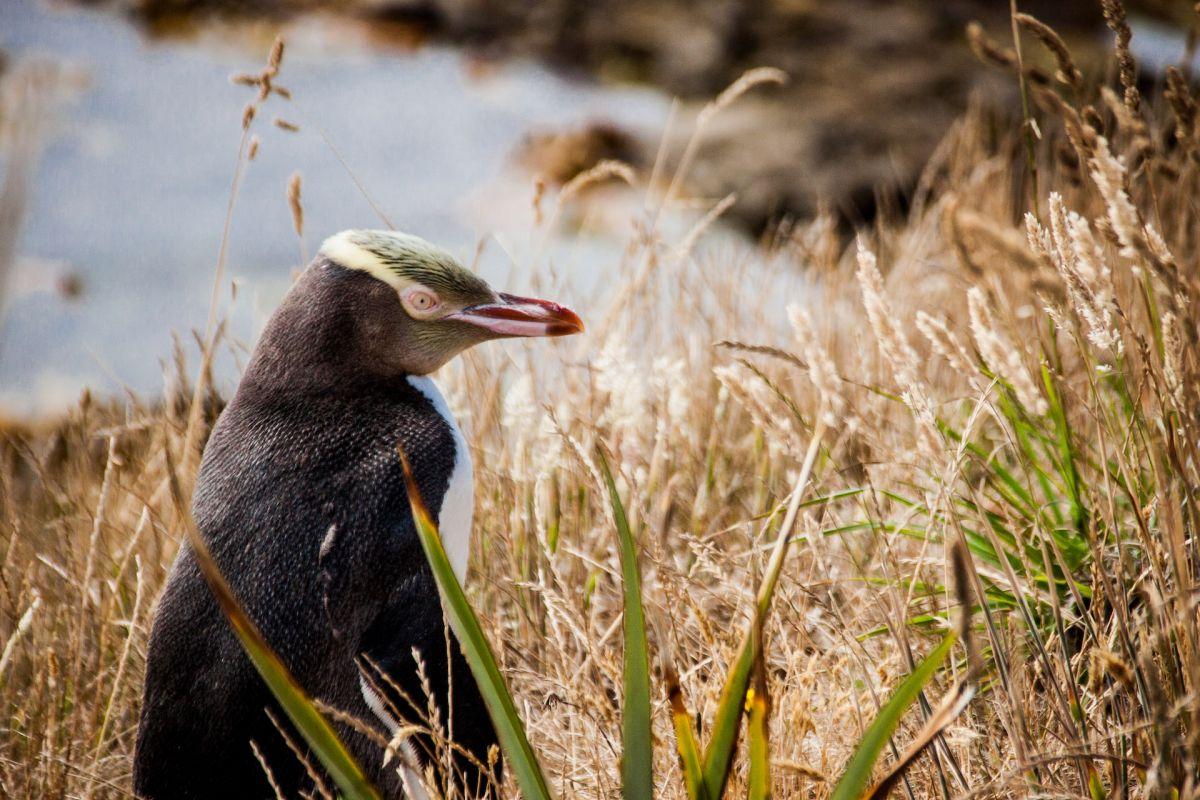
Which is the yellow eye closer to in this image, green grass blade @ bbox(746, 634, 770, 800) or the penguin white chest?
the penguin white chest

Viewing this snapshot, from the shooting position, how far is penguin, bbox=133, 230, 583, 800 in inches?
46.5

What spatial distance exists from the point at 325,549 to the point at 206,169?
4.70 m

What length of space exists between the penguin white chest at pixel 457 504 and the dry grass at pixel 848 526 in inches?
3.9

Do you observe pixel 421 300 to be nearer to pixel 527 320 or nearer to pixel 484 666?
pixel 527 320

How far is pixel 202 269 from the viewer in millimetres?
4672

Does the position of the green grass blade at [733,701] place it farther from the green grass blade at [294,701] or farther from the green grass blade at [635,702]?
the green grass blade at [294,701]

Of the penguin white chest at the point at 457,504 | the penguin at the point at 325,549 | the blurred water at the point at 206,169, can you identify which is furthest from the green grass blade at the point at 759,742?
the blurred water at the point at 206,169

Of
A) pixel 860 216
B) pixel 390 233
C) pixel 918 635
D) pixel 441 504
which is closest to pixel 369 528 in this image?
pixel 441 504

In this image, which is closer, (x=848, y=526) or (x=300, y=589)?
(x=300, y=589)

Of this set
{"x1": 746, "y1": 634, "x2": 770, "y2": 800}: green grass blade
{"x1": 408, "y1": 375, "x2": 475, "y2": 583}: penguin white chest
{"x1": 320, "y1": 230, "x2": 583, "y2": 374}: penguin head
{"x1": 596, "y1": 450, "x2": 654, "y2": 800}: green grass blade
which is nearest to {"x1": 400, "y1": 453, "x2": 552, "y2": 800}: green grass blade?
{"x1": 596, "y1": 450, "x2": 654, "y2": 800}: green grass blade

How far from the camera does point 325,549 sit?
119cm

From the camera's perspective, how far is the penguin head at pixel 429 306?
4.28 ft

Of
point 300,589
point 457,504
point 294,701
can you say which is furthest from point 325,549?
point 294,701

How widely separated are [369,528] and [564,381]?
100 cm
